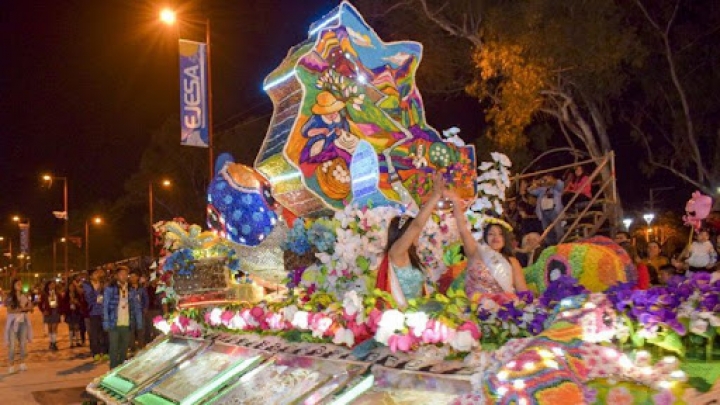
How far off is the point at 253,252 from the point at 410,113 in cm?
233

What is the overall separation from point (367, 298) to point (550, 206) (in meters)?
7.00

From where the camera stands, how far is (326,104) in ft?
21.8

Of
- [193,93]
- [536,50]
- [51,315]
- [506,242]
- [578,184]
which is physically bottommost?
[51,315]

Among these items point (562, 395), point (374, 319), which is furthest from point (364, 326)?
point (562, 395)

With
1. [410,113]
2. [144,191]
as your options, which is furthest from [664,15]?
[144,191]

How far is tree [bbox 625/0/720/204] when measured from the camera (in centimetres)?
1727

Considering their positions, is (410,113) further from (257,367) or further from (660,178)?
(660,178)

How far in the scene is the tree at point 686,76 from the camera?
17.3 meters

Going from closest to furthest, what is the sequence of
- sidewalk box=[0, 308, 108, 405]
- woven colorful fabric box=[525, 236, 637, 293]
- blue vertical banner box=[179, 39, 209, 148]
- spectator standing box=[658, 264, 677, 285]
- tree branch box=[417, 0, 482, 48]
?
1. woven colorful fabric box=[525, 236, 637, 293]
2. spectator standing box=[658, 264, 677, 285]
3. sidewalk box=[0, 308, 108, 405]
4. blue vertical banner box=[179, 39, 209, 148]
5. tree branch box=[417, 0, 482, 48]

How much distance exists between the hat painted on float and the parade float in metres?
0.01

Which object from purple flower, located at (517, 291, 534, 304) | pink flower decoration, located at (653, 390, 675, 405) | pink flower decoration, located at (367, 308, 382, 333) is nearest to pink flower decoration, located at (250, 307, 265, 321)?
pink flower decoration, located at (367, 308, 382, 333)

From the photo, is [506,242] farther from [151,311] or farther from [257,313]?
[151,311]

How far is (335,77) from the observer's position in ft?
22.2

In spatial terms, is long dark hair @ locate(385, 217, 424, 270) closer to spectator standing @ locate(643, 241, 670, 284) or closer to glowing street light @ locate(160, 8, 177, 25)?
spectator standing @ locate(643, 241, 670, 284)
